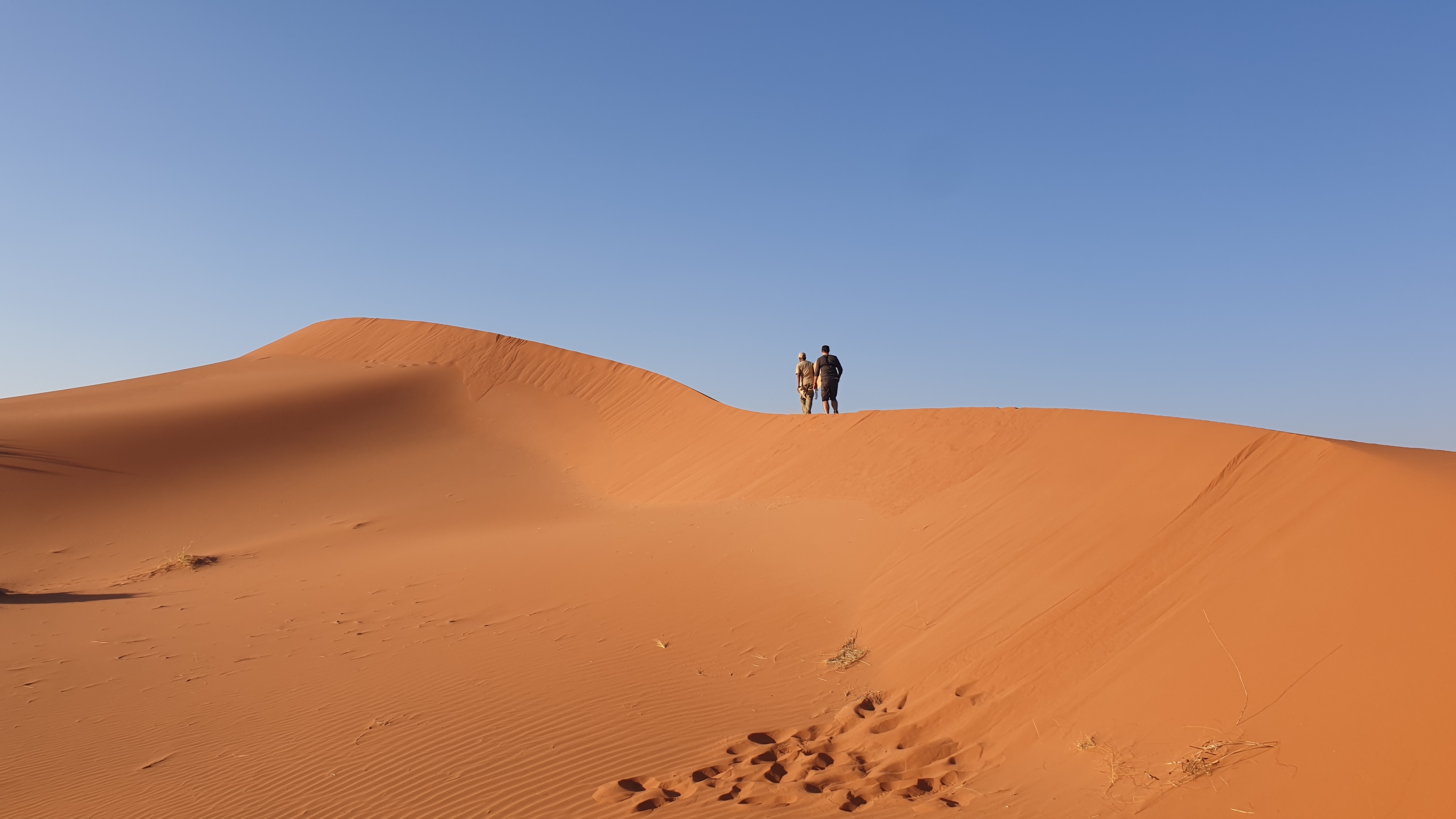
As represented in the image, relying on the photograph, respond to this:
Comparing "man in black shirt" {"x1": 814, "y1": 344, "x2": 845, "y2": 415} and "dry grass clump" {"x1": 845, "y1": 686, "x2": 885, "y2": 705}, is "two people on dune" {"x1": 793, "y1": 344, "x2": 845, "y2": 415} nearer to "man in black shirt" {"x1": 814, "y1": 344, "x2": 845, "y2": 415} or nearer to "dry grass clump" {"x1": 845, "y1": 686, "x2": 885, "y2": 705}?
"man in black shirt" {"x1": 814, "y1": 344, "x2": 845, "y2": 415}

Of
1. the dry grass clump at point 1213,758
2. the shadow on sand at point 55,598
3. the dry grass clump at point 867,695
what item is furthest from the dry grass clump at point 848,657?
the shadow on sand at point 55,598

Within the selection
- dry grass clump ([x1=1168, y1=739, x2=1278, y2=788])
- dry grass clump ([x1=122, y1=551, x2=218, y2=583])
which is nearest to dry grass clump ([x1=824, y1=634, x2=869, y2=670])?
dry grass clump ([x1=1168, y1=739, x2=1278, y2=788])

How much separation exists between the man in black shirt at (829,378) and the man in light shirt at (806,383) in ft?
2.33

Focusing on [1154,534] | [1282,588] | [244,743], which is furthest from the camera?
[1154,534]

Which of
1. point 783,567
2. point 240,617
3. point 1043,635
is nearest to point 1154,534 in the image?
point 1043,635

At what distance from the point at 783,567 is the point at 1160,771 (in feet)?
19.3

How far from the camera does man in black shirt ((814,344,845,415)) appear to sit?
17422 millimetres

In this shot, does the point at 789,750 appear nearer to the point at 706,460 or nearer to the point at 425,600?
the point at 425,600

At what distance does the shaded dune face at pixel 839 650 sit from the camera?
427 centimetres

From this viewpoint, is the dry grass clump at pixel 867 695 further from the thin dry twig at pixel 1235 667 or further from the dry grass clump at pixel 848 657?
the thin dry twig at pixel 1235 667

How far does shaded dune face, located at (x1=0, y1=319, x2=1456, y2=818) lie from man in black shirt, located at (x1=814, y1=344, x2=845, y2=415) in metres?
3.10

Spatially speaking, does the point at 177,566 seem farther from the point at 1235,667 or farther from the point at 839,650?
the point at 1235,667

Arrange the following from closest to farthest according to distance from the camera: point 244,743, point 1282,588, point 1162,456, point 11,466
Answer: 1. point 1282,588
2. point 244,743
3. point 1162,456
4. point 11,466

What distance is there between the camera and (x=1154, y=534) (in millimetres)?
6312
